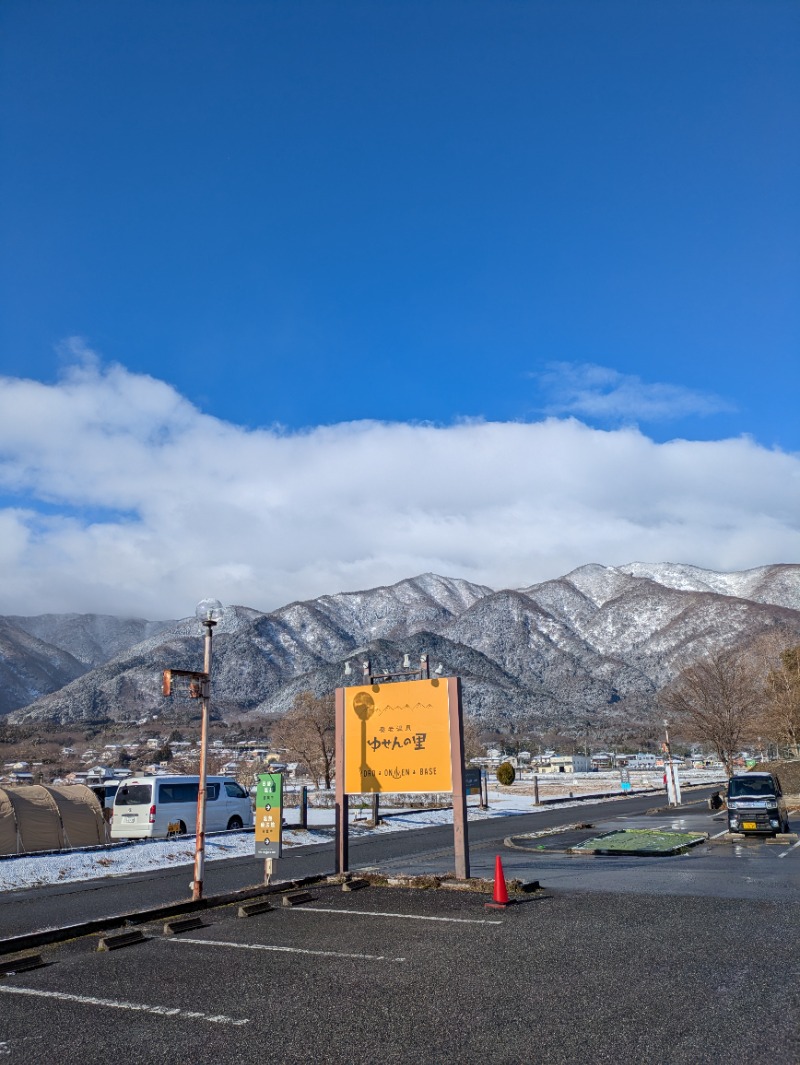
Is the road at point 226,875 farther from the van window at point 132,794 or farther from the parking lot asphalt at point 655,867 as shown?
the van window at point 132,794

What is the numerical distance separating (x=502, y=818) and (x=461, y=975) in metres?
26.9

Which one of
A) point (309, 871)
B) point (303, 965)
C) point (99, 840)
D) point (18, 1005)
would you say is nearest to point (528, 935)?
point (303, 965)

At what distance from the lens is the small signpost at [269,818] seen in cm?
1342

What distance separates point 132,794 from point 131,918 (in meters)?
13.1

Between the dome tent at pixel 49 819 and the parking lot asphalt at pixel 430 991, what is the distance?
42.1 ft

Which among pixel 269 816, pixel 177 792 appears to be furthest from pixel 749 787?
pixel 177 792

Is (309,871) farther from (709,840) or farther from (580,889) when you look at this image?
(709,840)

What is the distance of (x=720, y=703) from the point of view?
165ft

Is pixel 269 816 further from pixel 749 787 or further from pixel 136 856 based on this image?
pixel 749 787

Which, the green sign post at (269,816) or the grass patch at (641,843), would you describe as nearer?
the green sign post at (269,816)

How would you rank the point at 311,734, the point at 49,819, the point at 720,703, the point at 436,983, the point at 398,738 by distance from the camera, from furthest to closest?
the point at 311,734 → the point at 720,703 → the point at 49,819 → the point at 398,738 → the point at 436,983

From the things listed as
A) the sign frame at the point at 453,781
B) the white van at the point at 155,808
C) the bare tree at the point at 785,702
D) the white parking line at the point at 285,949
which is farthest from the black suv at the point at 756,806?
the bare tree at the point at 785,702

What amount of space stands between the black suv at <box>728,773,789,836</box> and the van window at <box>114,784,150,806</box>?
1696cm

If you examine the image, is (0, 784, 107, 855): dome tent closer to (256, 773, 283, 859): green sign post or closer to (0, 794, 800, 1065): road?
(0, 794, 800, 1065): road
